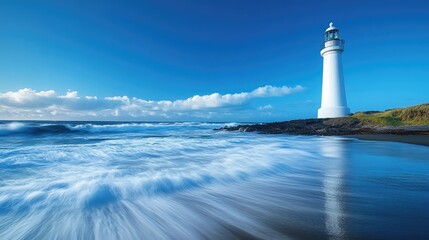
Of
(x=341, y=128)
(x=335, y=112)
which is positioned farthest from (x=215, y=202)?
(x=335, y=112)

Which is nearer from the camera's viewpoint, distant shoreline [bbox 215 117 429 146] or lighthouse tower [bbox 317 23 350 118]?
distant shoreline [bbox 215 117 429 146]

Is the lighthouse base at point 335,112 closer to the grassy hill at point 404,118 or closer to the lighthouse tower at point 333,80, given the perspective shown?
the lighthouse tower at point 333,80

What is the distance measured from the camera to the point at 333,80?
68.5 ft

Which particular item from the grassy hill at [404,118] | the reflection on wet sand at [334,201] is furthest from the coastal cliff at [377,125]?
the reflection on wet sand at [334,201]

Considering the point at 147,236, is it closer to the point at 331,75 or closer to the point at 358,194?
the point at 358,194

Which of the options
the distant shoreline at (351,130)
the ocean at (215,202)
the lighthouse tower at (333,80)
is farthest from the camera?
the lighthouse tower at (333,80)

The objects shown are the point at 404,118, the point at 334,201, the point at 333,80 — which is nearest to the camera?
the point at 334,201

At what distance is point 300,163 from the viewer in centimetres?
604

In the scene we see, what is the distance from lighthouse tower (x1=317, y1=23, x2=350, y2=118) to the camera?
20469mm

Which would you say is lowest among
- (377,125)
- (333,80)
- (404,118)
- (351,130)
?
(351,130)

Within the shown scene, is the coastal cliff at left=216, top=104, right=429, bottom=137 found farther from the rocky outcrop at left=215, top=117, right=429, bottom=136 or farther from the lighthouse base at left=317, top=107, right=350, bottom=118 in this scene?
the lighthouse base at left=317, top=107, right=350, bottom=118

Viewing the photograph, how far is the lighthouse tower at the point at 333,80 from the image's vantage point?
2047 cm

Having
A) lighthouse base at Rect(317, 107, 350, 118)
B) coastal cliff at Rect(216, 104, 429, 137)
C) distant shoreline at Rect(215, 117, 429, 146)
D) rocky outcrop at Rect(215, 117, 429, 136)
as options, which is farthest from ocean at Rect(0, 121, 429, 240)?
lighthouse base at Rect(317, 107, 350, 118)

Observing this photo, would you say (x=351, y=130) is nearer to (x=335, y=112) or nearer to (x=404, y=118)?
(x=404, y=118)
